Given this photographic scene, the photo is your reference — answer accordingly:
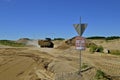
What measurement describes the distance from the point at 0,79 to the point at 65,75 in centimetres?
382

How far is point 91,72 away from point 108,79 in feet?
3.42

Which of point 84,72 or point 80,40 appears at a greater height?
point 80,40

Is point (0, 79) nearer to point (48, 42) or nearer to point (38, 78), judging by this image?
point (38, 78)

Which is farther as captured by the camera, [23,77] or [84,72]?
[23,77]

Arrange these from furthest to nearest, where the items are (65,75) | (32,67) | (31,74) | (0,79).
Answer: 1. (32,67)
2. (31,74)
3. (0,79)
4. (65,75)

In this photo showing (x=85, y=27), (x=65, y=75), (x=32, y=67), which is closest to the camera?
(x=65, y=75)

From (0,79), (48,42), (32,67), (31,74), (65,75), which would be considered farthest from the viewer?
(48,42)

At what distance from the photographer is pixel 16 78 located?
1711 centimetres

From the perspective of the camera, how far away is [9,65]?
21953mm

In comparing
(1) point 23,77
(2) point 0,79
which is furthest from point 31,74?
(2) point 0,79

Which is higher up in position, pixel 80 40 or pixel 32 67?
pixel 80 40

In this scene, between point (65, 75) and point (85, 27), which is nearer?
point (65, 75)

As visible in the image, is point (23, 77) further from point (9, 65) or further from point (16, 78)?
point (9, 65)

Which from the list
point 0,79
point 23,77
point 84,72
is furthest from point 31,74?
point 84,72
